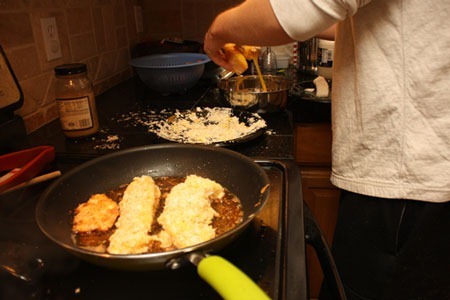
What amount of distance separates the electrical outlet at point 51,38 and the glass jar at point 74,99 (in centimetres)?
22

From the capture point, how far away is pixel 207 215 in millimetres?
631

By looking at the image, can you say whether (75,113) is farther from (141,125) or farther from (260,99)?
(260,99)

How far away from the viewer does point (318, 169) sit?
134cm

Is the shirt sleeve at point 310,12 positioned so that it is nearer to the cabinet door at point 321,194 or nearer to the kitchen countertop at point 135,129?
the kitchen countertop at point 135,129

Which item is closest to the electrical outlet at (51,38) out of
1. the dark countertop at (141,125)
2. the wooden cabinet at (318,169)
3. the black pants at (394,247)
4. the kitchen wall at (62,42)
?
the kitchen wall at (62,42)

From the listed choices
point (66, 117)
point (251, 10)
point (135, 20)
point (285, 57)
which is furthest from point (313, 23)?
point (135, 20)

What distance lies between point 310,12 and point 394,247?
554mm

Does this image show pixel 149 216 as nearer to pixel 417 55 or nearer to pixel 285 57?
pixel 417 55

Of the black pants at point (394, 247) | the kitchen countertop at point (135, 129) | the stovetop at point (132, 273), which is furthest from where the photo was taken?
the kitchen countertop at point (135, 129)

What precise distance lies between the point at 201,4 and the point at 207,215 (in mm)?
1454

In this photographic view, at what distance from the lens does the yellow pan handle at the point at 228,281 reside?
0.39m

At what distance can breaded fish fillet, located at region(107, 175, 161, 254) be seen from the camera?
556 millimetres

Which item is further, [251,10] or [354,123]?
[354,123]

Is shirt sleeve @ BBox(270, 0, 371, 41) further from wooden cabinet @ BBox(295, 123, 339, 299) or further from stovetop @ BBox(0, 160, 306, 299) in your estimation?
wooden cabinet @ BBox(295, 123, 339, 299)
